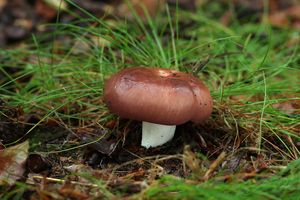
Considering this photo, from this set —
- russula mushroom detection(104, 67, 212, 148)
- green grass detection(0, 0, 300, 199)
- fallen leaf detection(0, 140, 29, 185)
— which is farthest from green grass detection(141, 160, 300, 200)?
fallen leaf detection(0, 140, 29, 185)

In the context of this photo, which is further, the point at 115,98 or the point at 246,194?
the point at 115,98

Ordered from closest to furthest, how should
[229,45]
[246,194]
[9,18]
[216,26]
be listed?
[246,194]
[229,45]
[216,26]
[9,18]

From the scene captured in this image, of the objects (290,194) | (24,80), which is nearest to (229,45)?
(24,80)

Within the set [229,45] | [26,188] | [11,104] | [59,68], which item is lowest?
[26,188]

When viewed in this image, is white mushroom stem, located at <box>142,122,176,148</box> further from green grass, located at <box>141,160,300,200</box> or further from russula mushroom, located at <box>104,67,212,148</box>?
green grass, located at <box>141,160,300,200</box>

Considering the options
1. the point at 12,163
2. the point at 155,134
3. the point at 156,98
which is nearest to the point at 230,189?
the point at 156,98

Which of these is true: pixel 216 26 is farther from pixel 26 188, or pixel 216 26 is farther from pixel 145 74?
pixel 26 188

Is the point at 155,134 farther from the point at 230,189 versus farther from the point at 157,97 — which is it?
the point at 230,189
